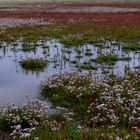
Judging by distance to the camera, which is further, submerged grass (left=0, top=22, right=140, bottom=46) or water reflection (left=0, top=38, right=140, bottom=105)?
submerged grass (left=0, top=22, right=140, bottom=46)

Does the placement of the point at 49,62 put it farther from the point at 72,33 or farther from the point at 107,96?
the point at 72,33

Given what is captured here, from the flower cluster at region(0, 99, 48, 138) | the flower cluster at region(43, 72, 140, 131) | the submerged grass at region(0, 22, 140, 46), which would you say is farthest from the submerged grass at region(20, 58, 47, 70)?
the flower cluster at region(0, 99, 48, 138)

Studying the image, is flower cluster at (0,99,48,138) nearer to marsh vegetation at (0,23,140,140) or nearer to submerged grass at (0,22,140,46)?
marsh vegetation at (0,23,140,140)

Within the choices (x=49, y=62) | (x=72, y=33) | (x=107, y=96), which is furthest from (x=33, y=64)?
(x=72, y=33)

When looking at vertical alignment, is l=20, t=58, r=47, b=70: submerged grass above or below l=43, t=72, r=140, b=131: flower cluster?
below

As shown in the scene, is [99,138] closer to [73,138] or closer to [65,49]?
[73,138]

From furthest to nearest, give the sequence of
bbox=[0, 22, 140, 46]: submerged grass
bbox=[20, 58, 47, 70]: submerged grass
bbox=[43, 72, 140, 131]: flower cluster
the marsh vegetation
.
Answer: bbox=[0, 22, 140, 46]: submerged grass < bbox=[20, 58, 47, 70]: submerged grass < bbox=[43, 72, 140, 131]: flower cluster < the marsh vegetation

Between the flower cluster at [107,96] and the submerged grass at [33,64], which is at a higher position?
the flower cluster at [107,96]

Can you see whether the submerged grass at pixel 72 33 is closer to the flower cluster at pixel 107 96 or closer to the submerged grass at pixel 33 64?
the submerged grass at pixel 33 64

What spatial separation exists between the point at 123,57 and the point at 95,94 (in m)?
10.1

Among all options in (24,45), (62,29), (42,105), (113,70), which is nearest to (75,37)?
(24,45)

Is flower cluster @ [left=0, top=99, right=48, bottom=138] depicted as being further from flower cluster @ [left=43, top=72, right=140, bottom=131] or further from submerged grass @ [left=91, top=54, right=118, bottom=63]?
submerged grass @ [left=91, top=54, right=118, bottom=63]

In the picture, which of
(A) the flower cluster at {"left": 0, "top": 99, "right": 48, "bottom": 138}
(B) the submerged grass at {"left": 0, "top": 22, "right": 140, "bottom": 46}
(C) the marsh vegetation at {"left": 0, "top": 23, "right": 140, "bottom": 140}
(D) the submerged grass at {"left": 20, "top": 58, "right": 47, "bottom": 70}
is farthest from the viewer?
(B) the submerged grass at {"left": 0, "top": 22, "right": 140, "bottom": 46}

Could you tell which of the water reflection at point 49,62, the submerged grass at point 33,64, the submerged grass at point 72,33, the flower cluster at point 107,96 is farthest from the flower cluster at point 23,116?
the submerged grass at point 72,33
